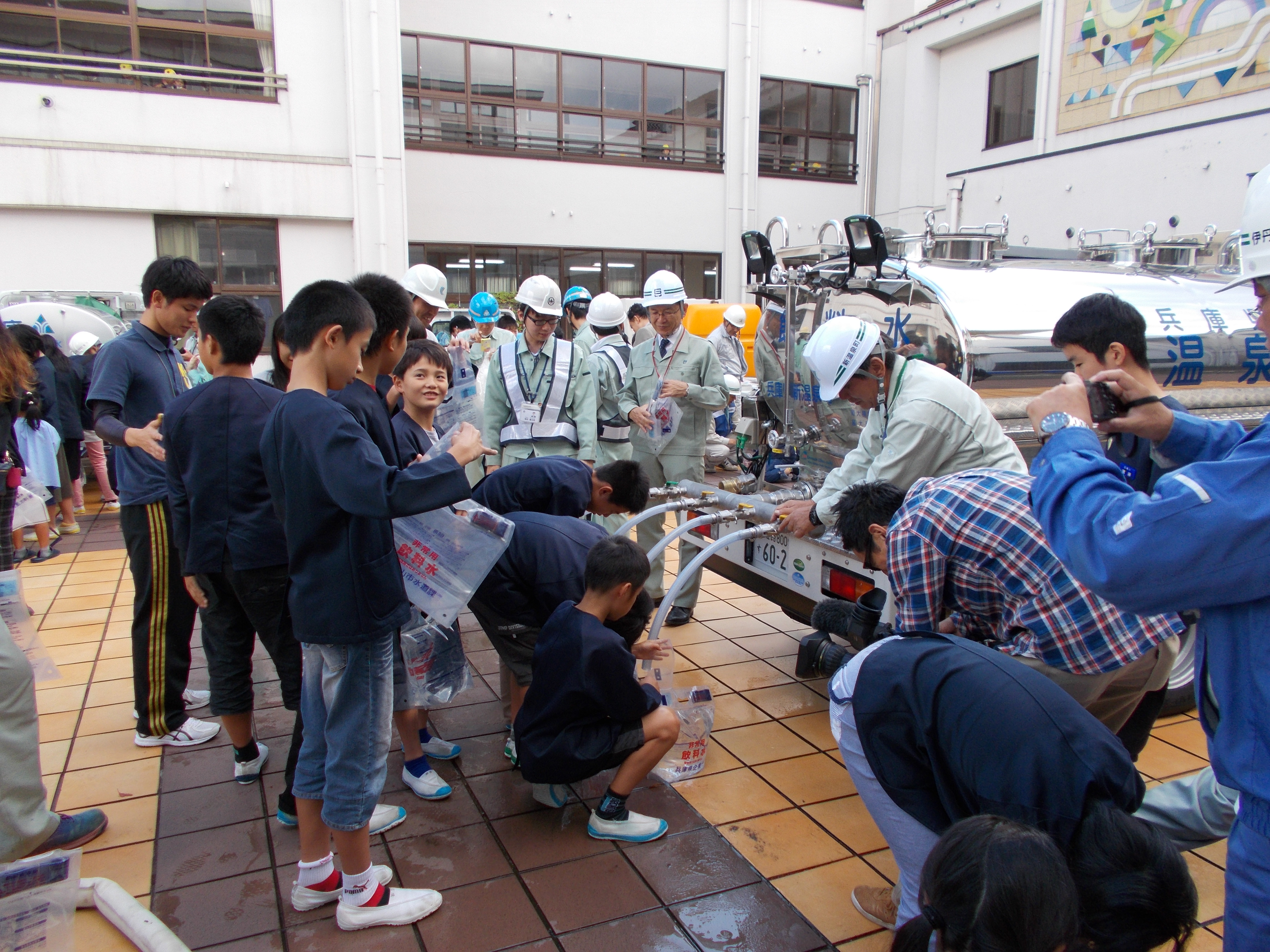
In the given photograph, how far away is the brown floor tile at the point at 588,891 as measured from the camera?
249cm

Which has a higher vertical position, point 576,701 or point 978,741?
point 978,741

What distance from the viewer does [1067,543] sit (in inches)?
58.4

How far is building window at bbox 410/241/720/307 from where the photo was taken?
14953 mm

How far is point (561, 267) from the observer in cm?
1568

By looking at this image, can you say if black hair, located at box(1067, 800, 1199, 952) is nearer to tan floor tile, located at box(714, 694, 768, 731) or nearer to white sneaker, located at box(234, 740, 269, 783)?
tan floor tile, located at box(714, 694, 768, 731)

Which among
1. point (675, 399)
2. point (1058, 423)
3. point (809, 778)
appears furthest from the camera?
point (675, 399)

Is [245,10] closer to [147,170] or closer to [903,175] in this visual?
Result: [147,170]

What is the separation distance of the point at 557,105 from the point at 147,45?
6631 mm

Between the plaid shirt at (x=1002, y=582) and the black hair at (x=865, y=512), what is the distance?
0.41ft

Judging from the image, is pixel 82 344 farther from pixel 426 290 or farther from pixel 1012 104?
pixel 1012 104

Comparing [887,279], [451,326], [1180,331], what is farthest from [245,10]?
[1180,331]

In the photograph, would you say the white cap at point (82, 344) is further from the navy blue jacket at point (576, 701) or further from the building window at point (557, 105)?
the navy blue jacket at point (576, 701)

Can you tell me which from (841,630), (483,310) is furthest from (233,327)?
(483,310)

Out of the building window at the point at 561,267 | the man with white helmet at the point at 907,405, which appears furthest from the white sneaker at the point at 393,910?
the building window at the point at 561,267
